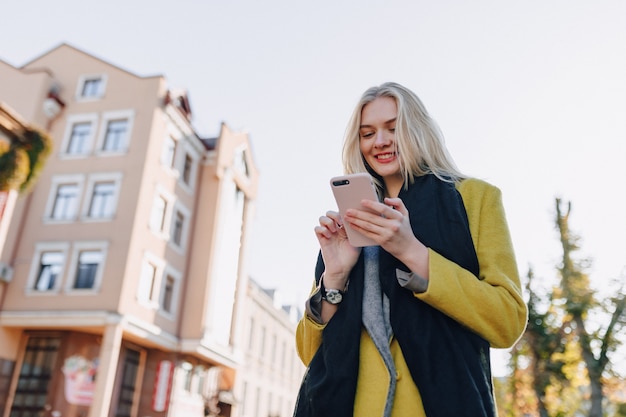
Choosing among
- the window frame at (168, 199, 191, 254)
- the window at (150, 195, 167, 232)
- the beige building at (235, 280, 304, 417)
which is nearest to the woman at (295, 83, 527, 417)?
the window at (150, 195, 167, 232)

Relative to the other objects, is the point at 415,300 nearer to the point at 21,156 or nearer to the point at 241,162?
the point at 21,156

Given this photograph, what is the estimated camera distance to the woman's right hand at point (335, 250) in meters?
1.64

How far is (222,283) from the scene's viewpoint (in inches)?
1030

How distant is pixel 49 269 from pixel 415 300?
22173mm

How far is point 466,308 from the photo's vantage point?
1345mm

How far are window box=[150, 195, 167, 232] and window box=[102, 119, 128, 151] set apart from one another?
2.69m

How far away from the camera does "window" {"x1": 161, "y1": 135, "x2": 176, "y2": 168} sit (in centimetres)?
2323

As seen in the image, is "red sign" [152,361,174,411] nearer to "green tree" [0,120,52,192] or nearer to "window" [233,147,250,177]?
"window" [233,147,250,177]

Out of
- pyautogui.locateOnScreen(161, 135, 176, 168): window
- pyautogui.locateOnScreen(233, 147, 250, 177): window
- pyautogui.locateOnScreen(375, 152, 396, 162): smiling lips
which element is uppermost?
pyautogui.locateOnScreen(233, 147, 250, 177): window

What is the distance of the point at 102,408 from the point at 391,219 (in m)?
19.9

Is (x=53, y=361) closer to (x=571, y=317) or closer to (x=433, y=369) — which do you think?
(x=571, y=317)

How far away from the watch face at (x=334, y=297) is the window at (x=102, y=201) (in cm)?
2116

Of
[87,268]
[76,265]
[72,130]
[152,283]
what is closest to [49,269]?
[76,265]

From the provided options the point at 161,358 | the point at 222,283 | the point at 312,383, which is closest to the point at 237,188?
the point at 222,283
